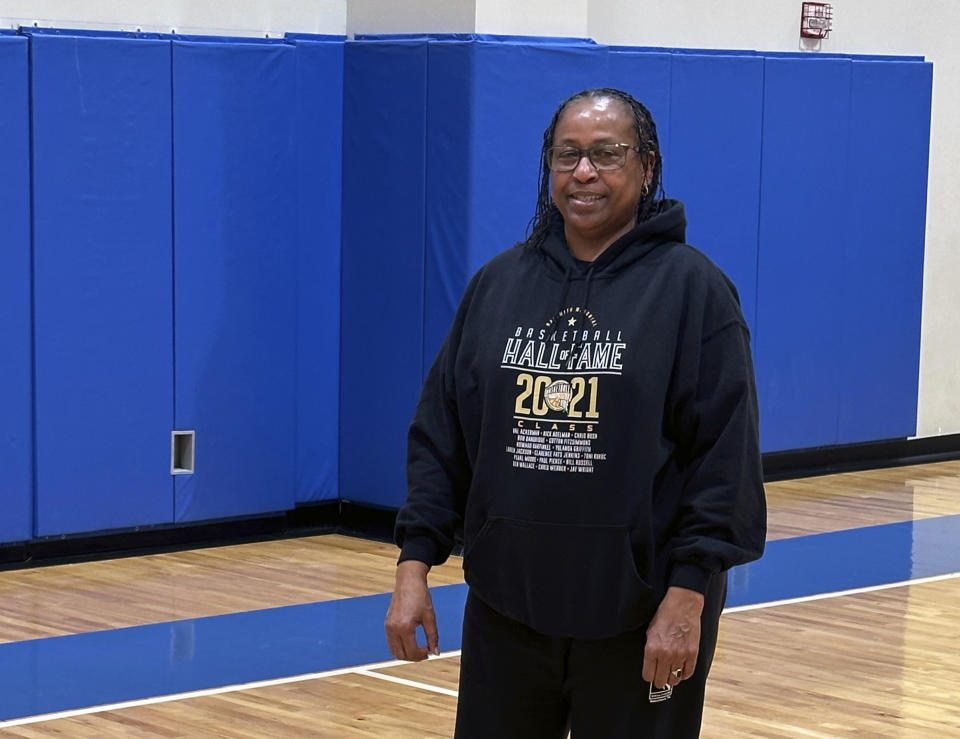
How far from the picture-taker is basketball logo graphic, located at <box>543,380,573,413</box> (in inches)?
91.7

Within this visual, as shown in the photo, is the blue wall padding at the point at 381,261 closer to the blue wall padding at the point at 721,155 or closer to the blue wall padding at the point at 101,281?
the blue wall padding at the point at 101,281

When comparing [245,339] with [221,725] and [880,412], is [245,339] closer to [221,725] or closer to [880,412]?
[221,725]

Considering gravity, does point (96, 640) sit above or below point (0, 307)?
below

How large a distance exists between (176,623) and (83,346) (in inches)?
57.0

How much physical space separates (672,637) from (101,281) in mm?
4806

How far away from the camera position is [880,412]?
375 inches

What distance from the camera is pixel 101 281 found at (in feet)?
21.9

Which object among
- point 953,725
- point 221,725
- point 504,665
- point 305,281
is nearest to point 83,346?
point 305,281

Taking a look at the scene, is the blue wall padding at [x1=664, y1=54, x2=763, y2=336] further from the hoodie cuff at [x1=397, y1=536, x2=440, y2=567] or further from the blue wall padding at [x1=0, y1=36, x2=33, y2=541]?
the hoodie cuff at [x1=397, y1=536, x2=440, y2=567]

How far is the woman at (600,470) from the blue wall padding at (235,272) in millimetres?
4631

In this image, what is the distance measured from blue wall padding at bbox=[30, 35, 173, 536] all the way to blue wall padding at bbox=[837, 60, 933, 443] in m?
4.04

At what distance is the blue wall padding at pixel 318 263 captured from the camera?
731cm


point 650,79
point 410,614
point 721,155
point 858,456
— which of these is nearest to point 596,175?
point 410,614

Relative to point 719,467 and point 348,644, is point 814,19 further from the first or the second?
point 719,467
